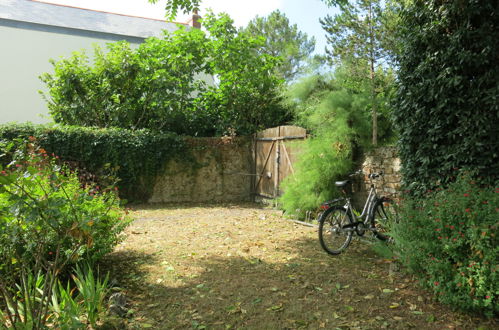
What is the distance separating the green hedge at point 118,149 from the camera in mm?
9305

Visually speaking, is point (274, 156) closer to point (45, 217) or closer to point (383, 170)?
point (383, 170)

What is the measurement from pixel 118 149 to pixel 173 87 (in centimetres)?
292

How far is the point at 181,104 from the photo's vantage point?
461 inches

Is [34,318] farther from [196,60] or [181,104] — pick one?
[196,60]

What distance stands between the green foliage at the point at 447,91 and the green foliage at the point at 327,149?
1.75 meters

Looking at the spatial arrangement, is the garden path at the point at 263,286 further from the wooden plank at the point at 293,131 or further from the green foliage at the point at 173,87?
the green foliage at the point at 173,87

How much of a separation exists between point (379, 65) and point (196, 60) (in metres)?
5.82

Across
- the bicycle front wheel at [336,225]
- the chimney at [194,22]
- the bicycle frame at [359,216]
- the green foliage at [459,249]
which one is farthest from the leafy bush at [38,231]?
the chimney at [194,22]

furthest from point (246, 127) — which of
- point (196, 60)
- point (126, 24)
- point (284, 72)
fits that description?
point (284, 72)

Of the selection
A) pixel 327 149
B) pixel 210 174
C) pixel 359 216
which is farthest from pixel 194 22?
pixel 359 216

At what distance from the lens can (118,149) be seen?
9914mm

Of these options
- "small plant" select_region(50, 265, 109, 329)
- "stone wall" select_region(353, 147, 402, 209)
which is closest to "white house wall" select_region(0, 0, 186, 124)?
"stone wall" select_region(353, 147, 402, 209)

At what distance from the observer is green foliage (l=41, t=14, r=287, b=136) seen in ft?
36.9

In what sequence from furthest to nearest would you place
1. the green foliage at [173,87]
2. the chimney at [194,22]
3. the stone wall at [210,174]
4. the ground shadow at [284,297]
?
the chimney at [194,22], the green foliage at [173,87], the stone wall at [210,174], the ground shadow at [284,297]
